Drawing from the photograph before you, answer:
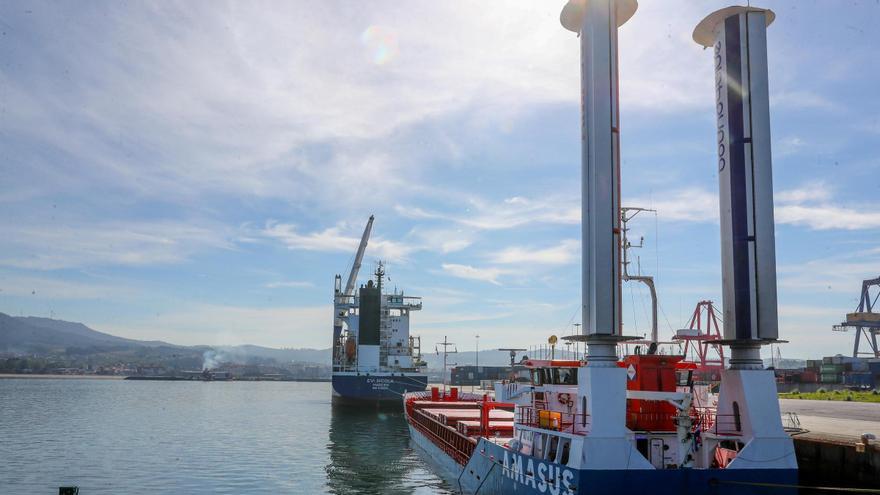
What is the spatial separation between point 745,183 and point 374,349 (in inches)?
2769

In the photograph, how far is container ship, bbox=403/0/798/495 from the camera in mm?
19188

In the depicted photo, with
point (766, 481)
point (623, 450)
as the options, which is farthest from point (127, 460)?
point (766, 481)

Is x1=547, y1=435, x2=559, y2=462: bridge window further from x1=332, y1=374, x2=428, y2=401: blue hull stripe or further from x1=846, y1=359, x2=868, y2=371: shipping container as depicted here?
x1=846, y1=359, x2=868, y2=371: shipping container

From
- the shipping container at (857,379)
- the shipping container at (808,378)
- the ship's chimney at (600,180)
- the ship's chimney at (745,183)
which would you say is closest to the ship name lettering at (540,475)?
the ship's chimney at (600,180)

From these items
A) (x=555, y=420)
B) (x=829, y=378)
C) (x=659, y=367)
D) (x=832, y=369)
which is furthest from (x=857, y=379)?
(x=555, y=420)

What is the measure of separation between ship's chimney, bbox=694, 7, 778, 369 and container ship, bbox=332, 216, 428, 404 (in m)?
64.8

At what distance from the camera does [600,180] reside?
22.5 m

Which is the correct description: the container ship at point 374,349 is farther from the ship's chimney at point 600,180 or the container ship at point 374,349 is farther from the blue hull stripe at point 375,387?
the ship's chimney at point 600,180

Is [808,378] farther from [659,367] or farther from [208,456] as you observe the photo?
[659,367]

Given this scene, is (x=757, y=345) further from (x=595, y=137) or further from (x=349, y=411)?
(x=349, y=411)

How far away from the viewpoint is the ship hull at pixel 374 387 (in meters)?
83.1

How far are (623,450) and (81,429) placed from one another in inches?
2261

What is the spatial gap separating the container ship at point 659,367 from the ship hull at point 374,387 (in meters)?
58.8

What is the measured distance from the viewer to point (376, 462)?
42.9 m
